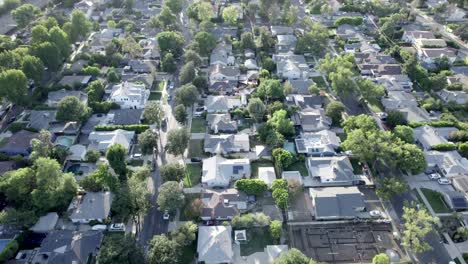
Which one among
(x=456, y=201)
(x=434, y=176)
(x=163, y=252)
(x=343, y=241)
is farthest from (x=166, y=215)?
(x=434, y=176)

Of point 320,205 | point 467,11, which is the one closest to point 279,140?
point 320,205

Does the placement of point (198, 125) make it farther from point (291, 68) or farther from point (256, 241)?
point (256, 241)

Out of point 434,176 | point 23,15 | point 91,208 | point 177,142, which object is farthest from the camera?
point 23,15

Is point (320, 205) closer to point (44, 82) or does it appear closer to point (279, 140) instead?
point (279, 140)

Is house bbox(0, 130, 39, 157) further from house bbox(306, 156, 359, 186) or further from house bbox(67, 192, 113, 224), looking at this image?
house bbox(306, 156, 359, 186)

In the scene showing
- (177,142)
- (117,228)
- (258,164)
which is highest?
(177,142)

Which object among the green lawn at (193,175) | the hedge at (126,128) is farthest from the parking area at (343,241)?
the hedge at (126,128)
